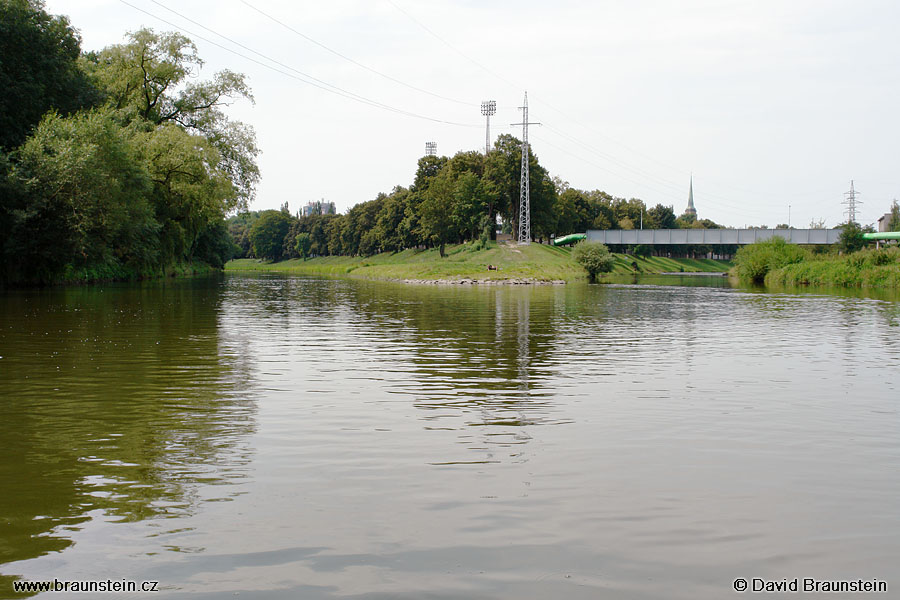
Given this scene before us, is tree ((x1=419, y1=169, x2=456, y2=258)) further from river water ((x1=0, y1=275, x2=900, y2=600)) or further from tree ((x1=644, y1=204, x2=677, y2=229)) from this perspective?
river water ((x1=0, y1=275, x2=900, y2=600))

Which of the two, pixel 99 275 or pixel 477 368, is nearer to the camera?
pixel 477 368

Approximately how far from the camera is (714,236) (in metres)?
146

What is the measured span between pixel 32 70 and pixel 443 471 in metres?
53.8

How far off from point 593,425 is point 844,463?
143 inches

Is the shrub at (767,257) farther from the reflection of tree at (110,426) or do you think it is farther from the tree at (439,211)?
the reflection of tree at (110,426)

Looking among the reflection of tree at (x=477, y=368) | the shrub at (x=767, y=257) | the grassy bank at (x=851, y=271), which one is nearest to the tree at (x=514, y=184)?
the shrub at (x=767, y=257)

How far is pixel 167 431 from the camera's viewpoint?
1089 centimetres

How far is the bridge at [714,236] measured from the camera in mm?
141500

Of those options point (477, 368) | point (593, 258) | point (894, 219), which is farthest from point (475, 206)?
point (477, 368)

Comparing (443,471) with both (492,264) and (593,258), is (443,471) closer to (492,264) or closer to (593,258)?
(593,258)

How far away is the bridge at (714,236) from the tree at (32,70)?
9969 centimetres

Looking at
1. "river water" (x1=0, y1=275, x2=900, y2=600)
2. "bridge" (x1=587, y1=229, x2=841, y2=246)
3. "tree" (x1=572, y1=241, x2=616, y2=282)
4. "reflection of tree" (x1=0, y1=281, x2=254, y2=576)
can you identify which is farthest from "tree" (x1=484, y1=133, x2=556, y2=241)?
"river water" (x1=0, y1=275, x2=900, y2=600)

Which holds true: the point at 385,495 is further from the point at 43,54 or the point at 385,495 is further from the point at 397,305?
the point at 43,54

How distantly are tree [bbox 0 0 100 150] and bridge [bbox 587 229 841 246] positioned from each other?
99.7 meters
